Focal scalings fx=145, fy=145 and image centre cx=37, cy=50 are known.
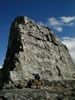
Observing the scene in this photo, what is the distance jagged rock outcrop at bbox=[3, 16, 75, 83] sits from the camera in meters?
20.0

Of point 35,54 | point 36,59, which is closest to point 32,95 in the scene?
point 36,59

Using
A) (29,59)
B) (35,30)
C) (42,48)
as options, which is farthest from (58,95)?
(35,30)

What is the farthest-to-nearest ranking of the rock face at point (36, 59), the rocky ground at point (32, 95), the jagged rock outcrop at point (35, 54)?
the jagged rock outcrop at point (35, 54)
the rock face at point (36, 59)
the rocky ground at point (32, 95)

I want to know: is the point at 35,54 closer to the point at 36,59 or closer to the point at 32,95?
the point at 36,59

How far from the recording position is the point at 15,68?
19.0m

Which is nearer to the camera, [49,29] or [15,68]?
[15,68]

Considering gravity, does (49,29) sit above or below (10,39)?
above

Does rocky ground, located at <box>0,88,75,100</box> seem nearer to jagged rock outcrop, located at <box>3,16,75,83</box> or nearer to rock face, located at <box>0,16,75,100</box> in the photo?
rock face, located at <box>0,16,75,100</box>

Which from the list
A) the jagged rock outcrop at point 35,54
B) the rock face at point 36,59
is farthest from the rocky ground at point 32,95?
the jagged rock outcrop at point 35,54

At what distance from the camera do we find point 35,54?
74.2 ft

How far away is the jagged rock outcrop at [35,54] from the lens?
20.0 meters

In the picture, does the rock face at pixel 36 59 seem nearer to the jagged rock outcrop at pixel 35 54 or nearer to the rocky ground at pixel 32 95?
the jagged rock outcrop at pixel 35 54

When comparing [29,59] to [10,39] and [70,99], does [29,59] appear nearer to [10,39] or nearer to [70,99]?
[10,39]

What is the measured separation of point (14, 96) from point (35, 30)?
16.5 metres
